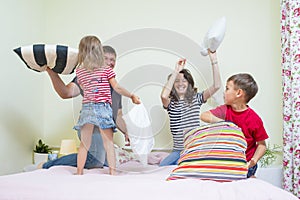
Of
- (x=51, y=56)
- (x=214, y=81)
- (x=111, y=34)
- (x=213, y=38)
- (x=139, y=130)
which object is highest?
(x=111, y=34)

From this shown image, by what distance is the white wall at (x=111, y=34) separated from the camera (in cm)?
236

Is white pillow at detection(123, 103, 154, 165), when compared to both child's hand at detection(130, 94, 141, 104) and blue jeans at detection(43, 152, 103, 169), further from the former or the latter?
blue jeans at detection(43, 152, 103, 169)

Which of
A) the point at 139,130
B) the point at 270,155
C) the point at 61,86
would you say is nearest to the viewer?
the point at 139,130

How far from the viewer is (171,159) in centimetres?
171

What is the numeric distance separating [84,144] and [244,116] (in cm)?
80

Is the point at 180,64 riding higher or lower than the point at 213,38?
lower

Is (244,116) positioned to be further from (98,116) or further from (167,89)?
(98,116)

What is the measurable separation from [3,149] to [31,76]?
60 centimetres

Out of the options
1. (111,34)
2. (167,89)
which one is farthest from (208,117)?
(111,34)

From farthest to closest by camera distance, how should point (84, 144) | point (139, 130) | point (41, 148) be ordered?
point (41, 148) < point (84, 144) < point (139, 130)

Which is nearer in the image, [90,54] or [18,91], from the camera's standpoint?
[90,54]

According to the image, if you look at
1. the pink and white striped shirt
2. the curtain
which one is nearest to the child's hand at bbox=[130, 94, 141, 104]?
the pink and white striped shirt

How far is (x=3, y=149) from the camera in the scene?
2.22 meters

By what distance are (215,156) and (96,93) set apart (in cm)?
60
